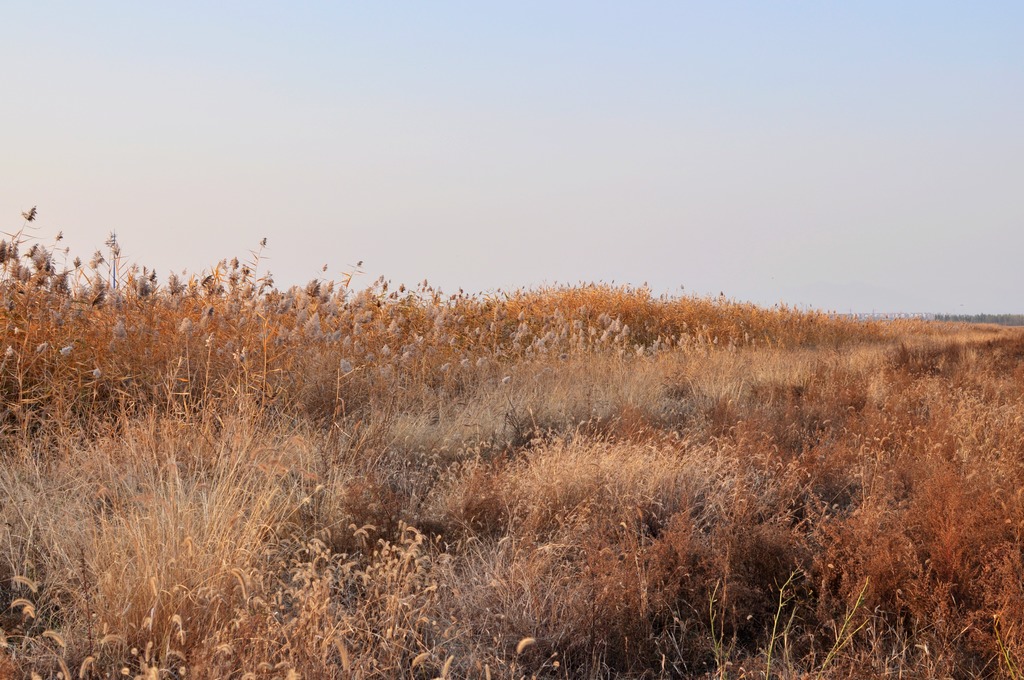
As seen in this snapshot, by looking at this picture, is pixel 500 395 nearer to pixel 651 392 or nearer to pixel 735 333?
pixel 651 392

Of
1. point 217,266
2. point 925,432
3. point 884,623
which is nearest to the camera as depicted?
point 884,623

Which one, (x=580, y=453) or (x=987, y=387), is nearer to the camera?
(x=580, y=453)

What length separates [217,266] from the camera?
6.36 meters

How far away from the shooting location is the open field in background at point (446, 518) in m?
2.46

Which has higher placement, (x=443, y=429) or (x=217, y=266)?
(x=217, y=266)

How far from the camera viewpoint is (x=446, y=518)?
3660 mm

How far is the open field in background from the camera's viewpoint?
8.07 ft

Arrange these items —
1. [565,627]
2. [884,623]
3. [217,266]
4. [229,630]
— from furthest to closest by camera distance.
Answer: [217,266], [884,623], [565,627], [229,630]

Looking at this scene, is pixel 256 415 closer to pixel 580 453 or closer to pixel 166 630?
pixel 580 453

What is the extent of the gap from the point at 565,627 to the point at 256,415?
264cm

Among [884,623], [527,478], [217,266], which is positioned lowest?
[884,623]

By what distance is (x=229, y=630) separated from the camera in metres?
2.34

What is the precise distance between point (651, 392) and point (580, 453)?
293 centimetres

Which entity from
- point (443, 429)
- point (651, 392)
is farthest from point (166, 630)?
point (651, 392)
